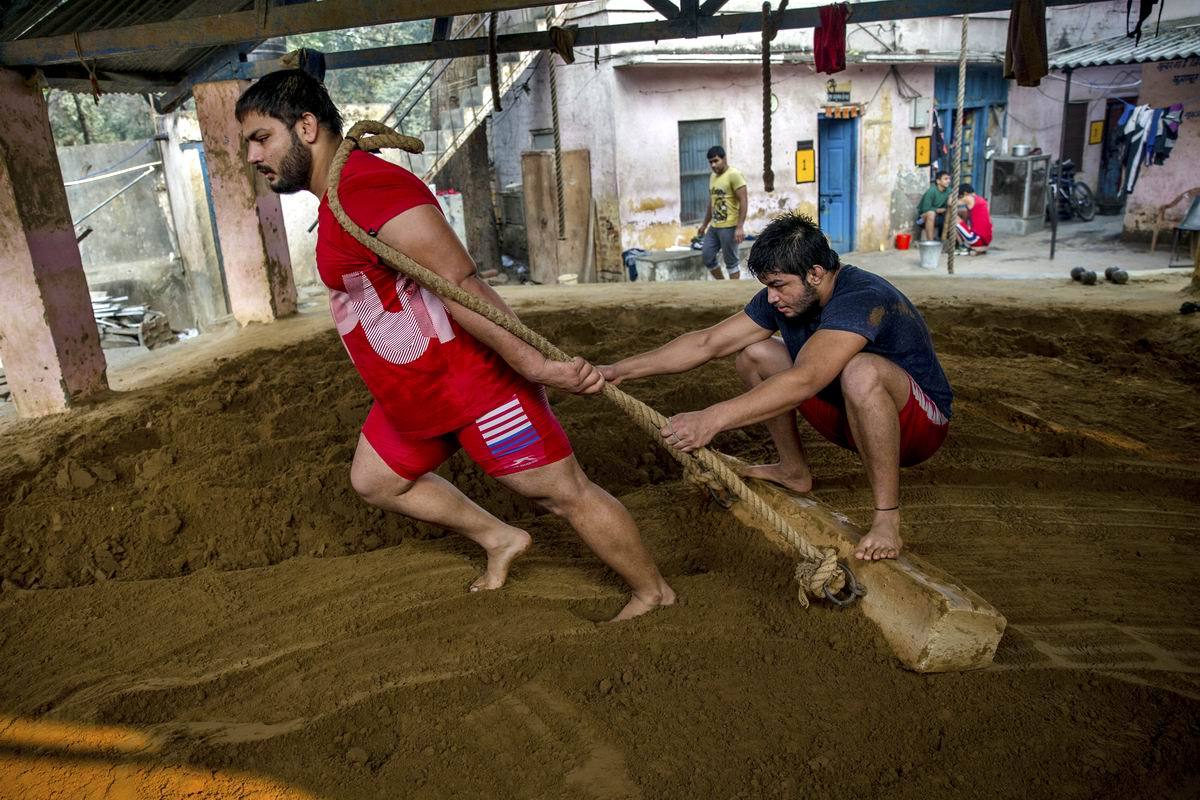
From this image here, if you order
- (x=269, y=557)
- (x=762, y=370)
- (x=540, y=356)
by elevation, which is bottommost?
(x=269, y=557)

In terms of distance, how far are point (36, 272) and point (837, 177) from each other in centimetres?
1277

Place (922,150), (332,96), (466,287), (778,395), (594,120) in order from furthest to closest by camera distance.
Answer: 1. (332,96)
2. (922,150)
3. (594,120)
4. (778,395)
5. (466,287)

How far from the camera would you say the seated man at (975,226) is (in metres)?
13.5

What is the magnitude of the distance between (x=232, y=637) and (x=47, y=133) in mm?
4289

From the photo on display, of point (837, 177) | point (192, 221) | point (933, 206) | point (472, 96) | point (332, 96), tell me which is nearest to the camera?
point (192, 221)

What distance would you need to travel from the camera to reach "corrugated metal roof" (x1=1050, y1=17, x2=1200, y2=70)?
36.8 feet

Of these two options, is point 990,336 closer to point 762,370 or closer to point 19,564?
point 762,370

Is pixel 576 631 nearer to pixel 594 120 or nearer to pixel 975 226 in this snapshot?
→ pixel 594 120

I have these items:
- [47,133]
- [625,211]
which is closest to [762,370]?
[47,133]

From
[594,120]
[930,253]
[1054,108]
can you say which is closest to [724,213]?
[594,120]

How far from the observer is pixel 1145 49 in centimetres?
1193

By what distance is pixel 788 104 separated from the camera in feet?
44.7

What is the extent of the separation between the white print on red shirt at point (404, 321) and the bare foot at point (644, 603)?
1.03 meters

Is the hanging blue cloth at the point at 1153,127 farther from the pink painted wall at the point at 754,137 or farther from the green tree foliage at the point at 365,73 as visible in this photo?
the green tree foliage at the point at 365,73
